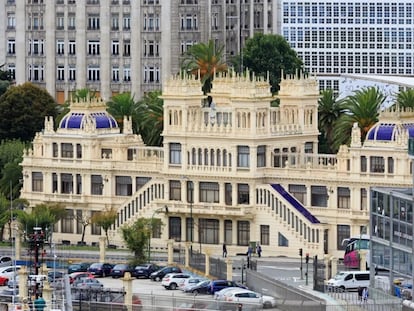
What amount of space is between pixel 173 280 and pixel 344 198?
18660mm

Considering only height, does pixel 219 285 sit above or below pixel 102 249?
below

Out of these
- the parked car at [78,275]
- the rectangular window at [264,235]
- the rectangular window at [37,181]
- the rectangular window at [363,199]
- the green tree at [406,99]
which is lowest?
the parked car at [78,275]

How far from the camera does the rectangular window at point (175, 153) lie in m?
185

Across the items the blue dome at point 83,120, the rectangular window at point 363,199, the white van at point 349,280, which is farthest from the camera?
the blue dome at point 83,120

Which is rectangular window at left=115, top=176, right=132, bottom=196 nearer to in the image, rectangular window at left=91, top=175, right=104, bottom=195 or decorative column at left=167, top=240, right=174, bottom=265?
rectangular window at left=91, top=175, right=104, bottom=195

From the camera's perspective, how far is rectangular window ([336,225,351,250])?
582 feet

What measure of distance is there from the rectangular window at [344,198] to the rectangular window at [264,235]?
4.51 meters

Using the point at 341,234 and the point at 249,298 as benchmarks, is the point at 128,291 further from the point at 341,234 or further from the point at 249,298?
the point at 341,234

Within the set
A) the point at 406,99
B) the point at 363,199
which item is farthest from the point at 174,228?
the point at 406,99

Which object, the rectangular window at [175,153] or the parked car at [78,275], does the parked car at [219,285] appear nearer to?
the parked car at [78,275]

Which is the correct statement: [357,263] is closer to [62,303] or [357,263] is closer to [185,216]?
[185,216]

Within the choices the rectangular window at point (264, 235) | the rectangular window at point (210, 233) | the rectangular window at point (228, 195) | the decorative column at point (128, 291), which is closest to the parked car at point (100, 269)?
the decorative column at point (128, 291)

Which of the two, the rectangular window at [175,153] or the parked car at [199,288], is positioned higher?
the rectangular window at [175,153]

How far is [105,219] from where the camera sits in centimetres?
18400
